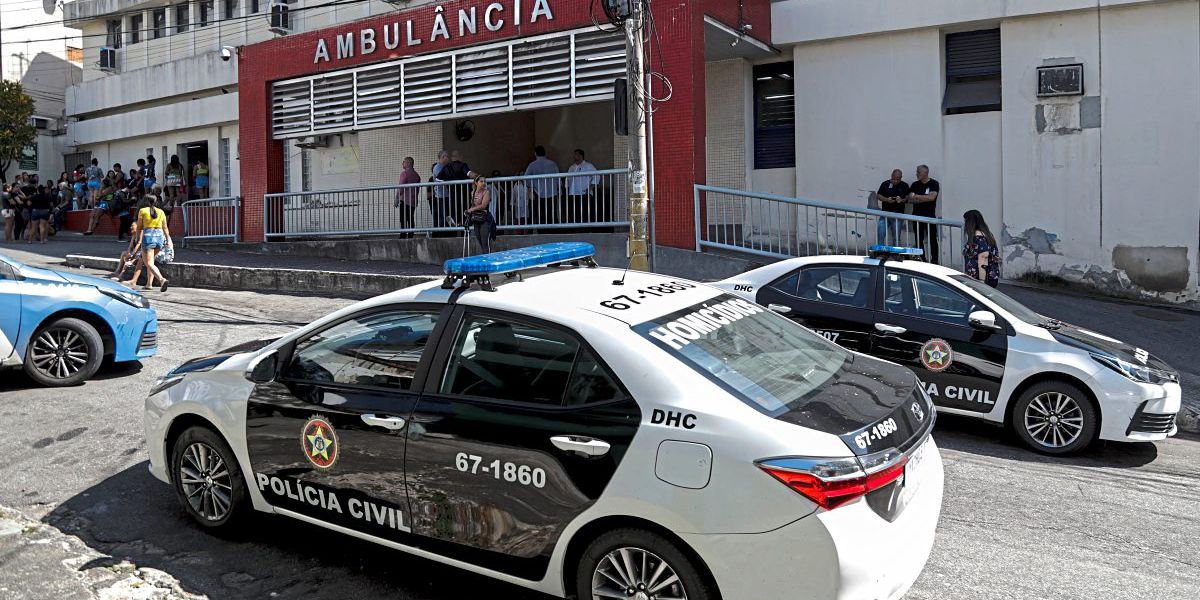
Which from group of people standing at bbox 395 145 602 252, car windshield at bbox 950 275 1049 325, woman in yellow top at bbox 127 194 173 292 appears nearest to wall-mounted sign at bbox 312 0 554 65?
group of people standing at bbox 395 145 602 252

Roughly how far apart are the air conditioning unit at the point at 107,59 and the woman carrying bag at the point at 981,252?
28146 mm

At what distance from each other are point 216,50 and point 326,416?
24.6 metres

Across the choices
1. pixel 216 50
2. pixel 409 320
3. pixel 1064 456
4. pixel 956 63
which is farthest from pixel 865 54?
pixel 216 50

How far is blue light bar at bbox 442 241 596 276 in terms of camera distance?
13.8ft

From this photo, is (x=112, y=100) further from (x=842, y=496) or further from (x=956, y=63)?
(x=842, y=496)

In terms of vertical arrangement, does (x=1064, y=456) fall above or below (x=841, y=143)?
below

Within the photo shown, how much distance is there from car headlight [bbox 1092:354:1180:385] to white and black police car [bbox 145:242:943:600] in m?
3.32

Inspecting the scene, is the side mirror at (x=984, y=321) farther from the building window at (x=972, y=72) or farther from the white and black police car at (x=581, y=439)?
the building window at (x=972, y=72)

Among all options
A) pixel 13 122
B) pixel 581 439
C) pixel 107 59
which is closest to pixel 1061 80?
pixel 581 439

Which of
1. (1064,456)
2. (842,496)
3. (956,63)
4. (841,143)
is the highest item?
(956,63)

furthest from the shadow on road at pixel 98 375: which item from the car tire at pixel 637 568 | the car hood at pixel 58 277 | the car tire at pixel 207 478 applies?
the car tire at pixel 637 568

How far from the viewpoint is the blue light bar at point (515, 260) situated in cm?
419

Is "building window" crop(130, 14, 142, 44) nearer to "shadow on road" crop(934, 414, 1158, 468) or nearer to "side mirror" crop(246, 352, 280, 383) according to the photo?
"side mirror" crop(246, 352, 280, 383)

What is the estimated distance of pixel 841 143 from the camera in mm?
15531
